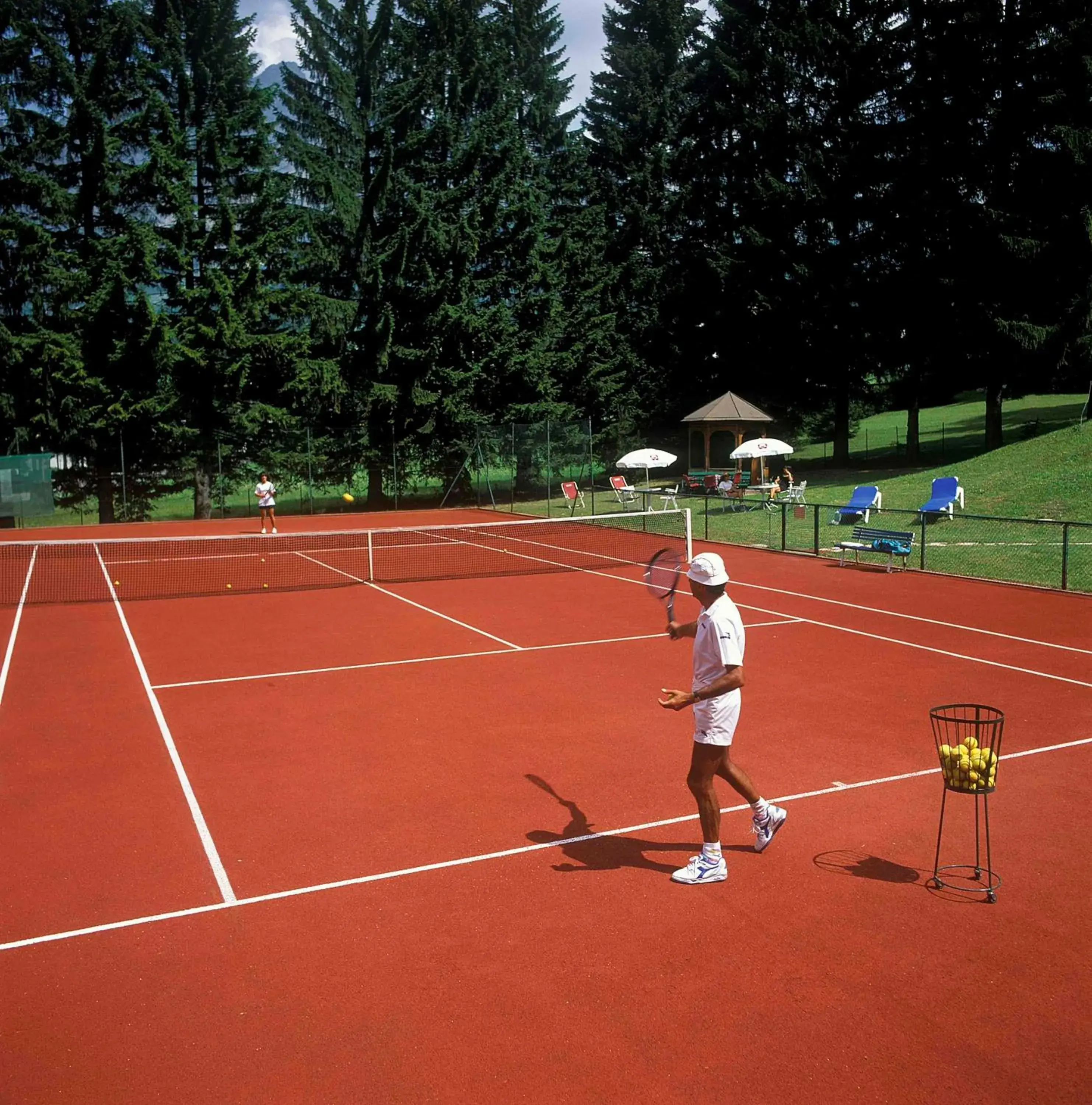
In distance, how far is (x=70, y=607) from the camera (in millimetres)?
18562

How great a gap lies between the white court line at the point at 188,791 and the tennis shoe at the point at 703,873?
9.51ft

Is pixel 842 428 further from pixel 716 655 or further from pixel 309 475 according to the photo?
pixel 716 655

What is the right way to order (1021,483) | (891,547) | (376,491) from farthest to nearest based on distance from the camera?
(376,491) < (1021,483) < (891,547)

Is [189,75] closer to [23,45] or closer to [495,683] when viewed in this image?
[23,45]

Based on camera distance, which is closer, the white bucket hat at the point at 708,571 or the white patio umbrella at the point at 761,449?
the white bucket hat at the point at 708,571

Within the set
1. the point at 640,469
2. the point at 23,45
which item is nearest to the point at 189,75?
the point at 23,45

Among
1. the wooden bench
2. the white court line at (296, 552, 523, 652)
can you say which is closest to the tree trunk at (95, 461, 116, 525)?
the white court line at (296, 552, 523, 652)

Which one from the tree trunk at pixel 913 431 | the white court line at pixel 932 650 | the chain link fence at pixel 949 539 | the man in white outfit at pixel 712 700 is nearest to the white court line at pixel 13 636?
the man in white outfit at pixel 712 700

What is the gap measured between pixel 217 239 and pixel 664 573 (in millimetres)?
37525

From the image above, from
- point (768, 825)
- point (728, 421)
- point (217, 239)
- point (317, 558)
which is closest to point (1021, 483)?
point (728, 421)

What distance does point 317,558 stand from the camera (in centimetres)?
2602

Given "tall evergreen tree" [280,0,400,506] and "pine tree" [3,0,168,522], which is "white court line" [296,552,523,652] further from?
"tall evergreen tree" [280,0,400,506]

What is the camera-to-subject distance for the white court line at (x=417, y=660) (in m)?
12.6

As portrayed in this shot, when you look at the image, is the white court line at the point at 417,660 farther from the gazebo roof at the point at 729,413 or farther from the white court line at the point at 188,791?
the gazebo roof at the point at 729,413
